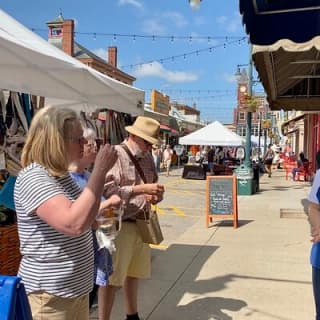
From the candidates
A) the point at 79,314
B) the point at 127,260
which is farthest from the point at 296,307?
the point at 79,314

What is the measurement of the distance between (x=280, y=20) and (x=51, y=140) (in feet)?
7.51

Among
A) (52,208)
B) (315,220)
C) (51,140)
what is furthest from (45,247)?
(315,220)

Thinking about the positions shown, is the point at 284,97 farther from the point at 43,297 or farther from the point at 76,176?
the point at 43,297

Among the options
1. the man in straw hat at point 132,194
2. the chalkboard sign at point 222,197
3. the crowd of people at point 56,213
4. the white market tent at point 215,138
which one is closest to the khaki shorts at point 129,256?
the man in straw hat at point 132,194

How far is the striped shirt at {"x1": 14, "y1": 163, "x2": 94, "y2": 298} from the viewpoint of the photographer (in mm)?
2086

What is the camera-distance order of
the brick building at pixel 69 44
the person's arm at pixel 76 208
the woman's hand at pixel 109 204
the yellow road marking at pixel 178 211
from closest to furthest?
the person's arm at pixel 76 208, the woman's hand at pixel 109 204, the yellow road marking at pixel 178 211, the brick building at pixel 69 44

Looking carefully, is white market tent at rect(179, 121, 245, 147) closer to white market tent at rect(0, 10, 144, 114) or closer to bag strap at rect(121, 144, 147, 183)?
white market tent at rect(0, 10, 144, 114)

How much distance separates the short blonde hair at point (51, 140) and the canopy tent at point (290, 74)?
6.49ft

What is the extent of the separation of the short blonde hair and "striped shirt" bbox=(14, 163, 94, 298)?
41 millimetres

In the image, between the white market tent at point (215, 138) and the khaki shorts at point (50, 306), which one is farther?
the white market tent at point (215, 138)

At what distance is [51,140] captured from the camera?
6.85ft

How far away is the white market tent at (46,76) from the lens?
129 inches

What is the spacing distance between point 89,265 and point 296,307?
9.59 feet

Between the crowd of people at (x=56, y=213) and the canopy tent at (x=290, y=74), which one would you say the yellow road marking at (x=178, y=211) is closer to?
the canopy tent at (x=290, y=74)
